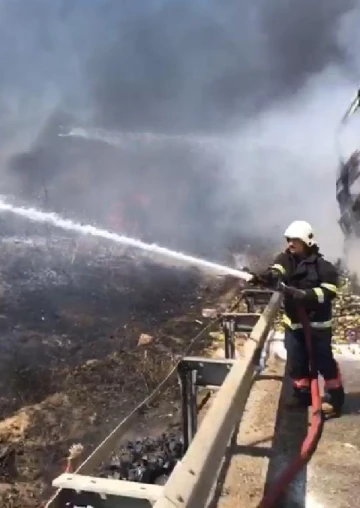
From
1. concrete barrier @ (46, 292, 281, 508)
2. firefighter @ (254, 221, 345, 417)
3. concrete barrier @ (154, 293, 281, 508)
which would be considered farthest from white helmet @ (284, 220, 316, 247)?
concrete barrier @ (46, 292, 281, 508)

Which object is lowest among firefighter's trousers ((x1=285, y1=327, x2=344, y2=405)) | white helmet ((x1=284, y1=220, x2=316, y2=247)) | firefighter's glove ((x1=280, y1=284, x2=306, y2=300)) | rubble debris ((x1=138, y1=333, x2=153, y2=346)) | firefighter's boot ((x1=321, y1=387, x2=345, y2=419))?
firefighter's boot ((x1=321, y1=387, x2=345, y2=419))

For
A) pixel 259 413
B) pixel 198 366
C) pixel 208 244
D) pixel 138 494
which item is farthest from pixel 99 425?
pixel 208 244

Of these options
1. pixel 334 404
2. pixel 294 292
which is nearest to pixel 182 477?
pixel 294 292

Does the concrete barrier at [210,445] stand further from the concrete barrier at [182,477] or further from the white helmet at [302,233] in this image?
the white helmet at [302,233]

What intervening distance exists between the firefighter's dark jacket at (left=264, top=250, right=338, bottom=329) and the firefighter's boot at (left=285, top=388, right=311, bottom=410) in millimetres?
577

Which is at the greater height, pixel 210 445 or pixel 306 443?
pixel 210 445

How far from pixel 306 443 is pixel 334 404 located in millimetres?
903

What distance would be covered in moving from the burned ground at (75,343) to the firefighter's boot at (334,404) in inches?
84.4

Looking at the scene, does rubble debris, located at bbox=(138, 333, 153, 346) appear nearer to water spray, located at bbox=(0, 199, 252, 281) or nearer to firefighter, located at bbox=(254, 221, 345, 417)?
water spray, located at bbox=(0, 199, 252, 281)

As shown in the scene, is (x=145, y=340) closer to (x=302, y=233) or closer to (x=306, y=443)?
(x=302, y=233)

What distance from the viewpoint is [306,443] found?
4.14 m

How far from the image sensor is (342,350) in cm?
724

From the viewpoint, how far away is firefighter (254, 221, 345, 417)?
4.82 meters

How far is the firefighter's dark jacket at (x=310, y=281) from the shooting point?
15.3 feet
